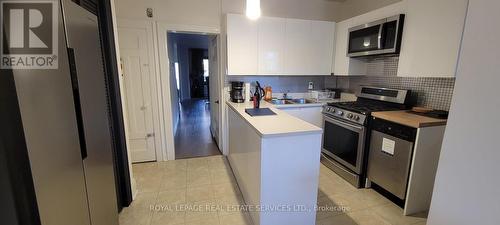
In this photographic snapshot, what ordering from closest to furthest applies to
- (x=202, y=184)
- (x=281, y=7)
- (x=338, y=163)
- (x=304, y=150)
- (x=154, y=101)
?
(x=304, y=150), (x=202, y=184), (x=338, y=163), (x=154, y=101), (x=281, y=7)

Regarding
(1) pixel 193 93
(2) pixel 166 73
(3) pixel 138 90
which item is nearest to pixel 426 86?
(2) pixel 166 73

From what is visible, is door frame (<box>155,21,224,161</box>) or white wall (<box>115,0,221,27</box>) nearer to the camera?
white wall (<box>115,0,221,27</box>)

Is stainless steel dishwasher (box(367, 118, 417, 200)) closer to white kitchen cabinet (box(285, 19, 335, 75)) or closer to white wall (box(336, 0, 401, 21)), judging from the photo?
white kitchen cabinet (box(285, 19, 335, 75))

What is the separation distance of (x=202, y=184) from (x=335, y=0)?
354 centimetres

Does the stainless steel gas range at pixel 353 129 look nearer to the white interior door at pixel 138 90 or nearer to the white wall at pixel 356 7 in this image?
the white wall at pixel 356 7

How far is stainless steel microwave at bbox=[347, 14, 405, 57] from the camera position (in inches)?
91.4

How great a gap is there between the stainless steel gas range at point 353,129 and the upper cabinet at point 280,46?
2.56 ft

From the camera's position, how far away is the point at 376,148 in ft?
7.74

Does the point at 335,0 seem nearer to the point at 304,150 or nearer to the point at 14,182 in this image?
the point at 304,150

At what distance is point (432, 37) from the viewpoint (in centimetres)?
203

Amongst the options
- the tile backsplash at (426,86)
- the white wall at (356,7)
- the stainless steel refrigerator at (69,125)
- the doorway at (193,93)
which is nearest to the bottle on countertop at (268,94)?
the doorway at (193,93)

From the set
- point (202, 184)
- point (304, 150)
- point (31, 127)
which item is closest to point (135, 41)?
point (202, 184)

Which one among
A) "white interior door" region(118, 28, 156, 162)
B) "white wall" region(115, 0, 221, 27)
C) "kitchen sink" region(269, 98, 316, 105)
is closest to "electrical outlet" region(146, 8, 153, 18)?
"white wall" region(115, 0, 221, 27)

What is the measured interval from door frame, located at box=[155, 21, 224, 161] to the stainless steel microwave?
76.7 inches
